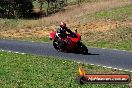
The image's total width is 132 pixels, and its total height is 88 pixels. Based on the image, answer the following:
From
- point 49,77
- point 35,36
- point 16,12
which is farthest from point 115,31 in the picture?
point 16,12

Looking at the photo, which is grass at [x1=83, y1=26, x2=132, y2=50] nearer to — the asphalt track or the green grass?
the asphalt track

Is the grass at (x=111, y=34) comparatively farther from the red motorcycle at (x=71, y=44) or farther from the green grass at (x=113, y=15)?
the red motorcycle at (x=71, y=44)

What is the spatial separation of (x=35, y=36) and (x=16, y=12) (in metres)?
52.9

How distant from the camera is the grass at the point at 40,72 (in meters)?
13.9

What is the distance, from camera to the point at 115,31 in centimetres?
3622

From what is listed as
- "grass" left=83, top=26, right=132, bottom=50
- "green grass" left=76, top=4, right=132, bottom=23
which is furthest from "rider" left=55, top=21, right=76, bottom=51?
"green grass" left=76, top=4, right=132, bottom=23

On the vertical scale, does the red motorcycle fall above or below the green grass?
above

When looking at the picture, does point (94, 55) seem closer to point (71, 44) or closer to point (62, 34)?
point (71, 44)

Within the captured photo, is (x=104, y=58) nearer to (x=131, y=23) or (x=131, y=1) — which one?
(x=131, y=23)

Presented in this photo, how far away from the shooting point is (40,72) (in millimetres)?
16688

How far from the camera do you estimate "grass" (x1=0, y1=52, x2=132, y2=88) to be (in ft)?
45.5

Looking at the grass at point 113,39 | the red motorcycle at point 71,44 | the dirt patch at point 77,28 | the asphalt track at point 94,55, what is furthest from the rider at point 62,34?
the dirt patch at point 77,28

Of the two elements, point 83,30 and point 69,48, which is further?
point 83,30

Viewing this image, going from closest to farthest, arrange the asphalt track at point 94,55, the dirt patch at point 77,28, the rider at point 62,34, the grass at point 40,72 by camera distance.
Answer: the grass at point 40,72 < the asphalt track at point 94,55 < the rider at point 62,34 < the dirt patch at point 77,28
